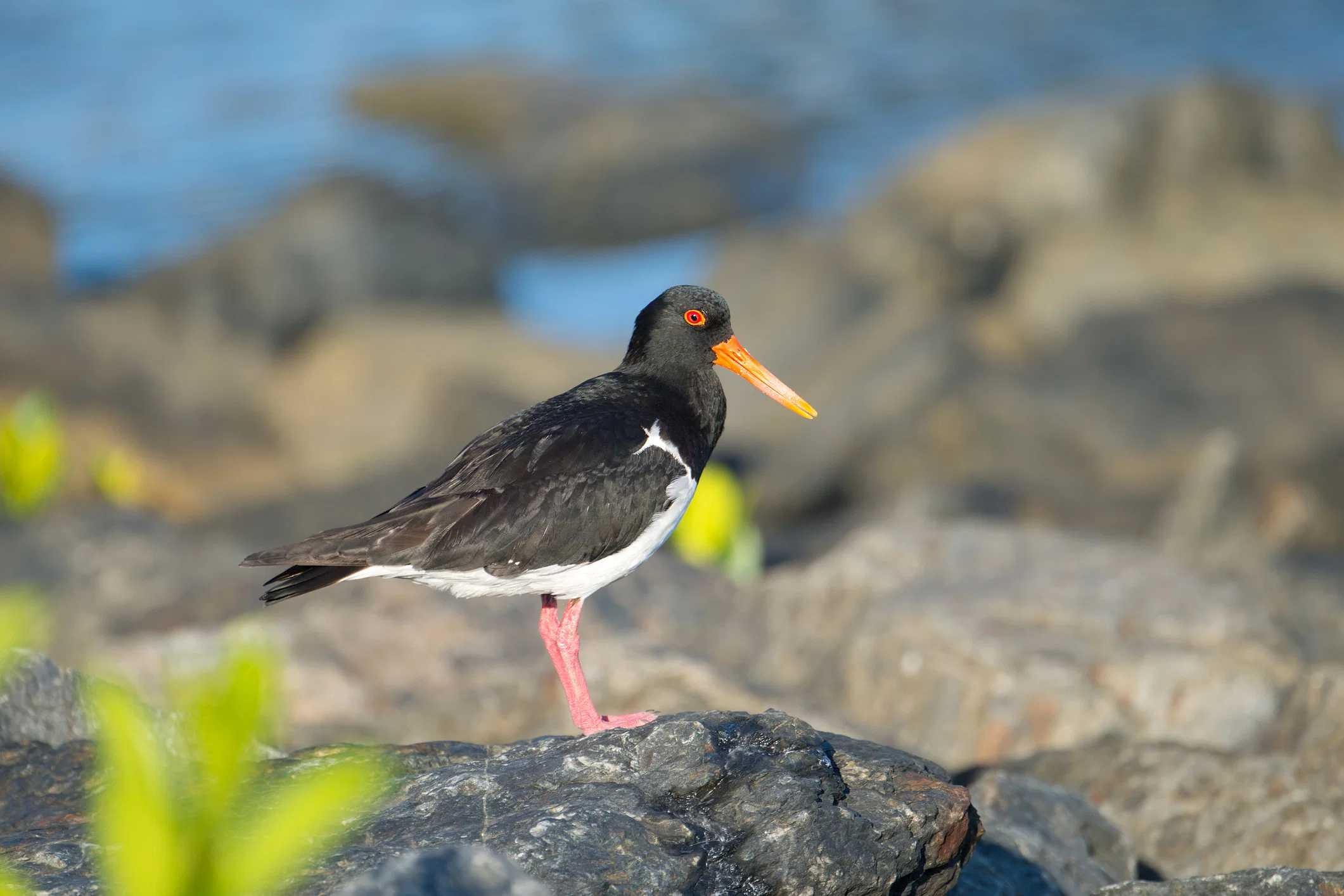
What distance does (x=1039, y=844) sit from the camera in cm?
531

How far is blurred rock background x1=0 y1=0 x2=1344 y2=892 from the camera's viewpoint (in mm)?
7844

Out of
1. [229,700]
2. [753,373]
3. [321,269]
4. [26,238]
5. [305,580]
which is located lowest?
[321,269]

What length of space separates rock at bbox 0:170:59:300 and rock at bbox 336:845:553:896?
16901 millimetres

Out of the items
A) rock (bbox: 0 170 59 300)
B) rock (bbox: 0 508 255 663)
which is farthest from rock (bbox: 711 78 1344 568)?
rock (bbox: 0 170 59 300)

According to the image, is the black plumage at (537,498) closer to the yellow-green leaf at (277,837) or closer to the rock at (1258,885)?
the rock at (1258,885)

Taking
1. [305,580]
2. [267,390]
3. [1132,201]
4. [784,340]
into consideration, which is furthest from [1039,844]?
[1132,201]

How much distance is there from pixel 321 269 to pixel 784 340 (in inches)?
236

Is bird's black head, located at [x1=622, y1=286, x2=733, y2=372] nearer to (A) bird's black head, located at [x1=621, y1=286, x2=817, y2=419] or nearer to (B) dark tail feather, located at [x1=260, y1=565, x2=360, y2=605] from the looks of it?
(A) bird's black head, located at [x1=621, y1=286, x2=817, y2=419]

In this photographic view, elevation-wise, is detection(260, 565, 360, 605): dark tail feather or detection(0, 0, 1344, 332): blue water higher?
detection(260, 565, 360, 605): dark tail feather

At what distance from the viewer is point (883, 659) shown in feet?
26.4

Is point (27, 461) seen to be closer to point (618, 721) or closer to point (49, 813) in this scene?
point (49, 813)

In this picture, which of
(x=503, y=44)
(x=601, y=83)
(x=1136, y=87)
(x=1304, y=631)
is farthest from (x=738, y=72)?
(x=1304, y=631)

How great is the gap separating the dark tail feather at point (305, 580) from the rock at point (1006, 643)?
2560mm

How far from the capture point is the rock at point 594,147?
79.4 feet
